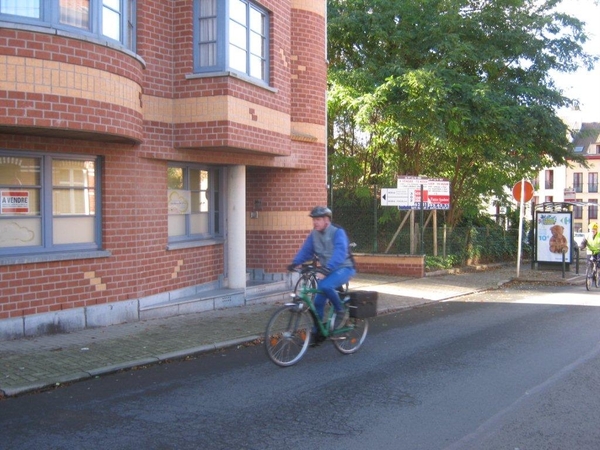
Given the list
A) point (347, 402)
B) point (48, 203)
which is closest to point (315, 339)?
point (347, 402)

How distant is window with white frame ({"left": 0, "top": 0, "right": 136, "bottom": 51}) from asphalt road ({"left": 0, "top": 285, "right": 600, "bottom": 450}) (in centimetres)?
459

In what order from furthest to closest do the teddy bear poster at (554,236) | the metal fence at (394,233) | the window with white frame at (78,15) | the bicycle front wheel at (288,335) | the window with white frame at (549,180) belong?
the window with white frame at (549,180) → the teddy bear poster at (554,236) → the metal fence at (394,233) → the window with white frame at (78,15) → the bicycle front wheel at (288,335)

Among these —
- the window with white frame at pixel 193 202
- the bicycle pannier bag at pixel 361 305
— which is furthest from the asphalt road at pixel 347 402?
the window with white frame at pixel 193 202

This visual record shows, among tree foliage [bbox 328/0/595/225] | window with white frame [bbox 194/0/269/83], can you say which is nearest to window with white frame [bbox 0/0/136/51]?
window with white frame [bbox 194/0/269/83]

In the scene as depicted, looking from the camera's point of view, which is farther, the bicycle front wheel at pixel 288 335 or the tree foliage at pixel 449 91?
the tree foliage at pixel 449 91

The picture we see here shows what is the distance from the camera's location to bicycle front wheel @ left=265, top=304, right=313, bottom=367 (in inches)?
297

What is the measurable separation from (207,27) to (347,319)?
18.6 feet

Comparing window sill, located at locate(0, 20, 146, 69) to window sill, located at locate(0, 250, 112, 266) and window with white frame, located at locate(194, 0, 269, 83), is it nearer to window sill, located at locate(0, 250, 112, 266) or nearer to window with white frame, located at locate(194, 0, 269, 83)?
window with white frame, located at locate(194, 0, 269, 83)

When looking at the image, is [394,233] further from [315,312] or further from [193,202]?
[315,312]

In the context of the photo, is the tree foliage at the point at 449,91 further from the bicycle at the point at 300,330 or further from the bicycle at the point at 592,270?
the bicycle at the point at 300,330

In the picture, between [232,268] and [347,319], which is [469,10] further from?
[347,319]

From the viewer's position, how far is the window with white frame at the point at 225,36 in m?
11.0

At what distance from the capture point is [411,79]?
17.2 m

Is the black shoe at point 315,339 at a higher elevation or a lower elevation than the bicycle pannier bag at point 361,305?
lower
